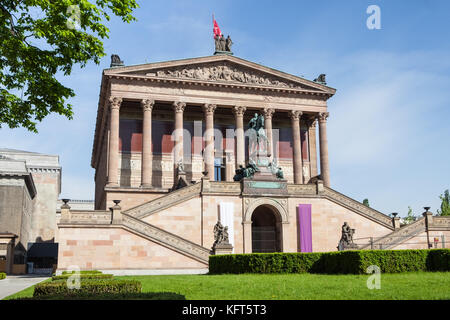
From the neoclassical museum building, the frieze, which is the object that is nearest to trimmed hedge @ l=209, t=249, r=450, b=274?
the neoclassical museum building

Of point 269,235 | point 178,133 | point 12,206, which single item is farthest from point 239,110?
point 12,206

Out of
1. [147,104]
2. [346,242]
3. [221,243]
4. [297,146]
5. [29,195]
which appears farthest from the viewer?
[29,195]

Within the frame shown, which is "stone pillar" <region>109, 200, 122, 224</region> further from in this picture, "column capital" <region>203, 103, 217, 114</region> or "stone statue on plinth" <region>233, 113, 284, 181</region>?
"column capital" <region>203, 103, 217, 114</region>

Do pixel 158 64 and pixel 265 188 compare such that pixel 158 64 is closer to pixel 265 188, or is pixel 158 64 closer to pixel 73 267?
pixel 265 188

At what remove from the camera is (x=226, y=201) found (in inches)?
1563

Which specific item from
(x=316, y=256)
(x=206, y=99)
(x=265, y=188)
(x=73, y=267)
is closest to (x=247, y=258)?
(x=316, y=256)

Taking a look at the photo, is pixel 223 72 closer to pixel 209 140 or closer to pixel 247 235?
pixel 209 140

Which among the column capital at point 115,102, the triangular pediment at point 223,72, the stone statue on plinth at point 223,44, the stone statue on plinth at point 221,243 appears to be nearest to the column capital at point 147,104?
the column capital at point 115,102

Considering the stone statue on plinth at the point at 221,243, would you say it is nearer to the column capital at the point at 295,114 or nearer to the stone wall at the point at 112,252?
the stone wall at the point at 112,252

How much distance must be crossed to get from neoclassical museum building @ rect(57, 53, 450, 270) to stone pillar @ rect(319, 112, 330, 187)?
→ 138mm

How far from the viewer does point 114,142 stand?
51.7 m

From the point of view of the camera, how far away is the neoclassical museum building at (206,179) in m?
33.4

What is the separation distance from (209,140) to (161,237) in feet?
72.3

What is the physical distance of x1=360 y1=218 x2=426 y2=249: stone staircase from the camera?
126 feet
